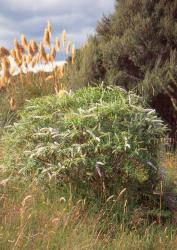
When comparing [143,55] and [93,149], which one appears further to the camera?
[143,55]

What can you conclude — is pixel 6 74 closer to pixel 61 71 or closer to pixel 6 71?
pixel 6 71

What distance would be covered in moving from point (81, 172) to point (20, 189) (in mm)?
654

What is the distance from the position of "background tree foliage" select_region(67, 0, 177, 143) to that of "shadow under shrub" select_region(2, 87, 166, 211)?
11.0 feet

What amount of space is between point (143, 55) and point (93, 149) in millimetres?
4392

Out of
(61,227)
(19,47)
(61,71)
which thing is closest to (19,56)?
(19,47)

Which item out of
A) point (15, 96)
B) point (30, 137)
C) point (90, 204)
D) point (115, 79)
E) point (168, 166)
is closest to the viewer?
point (90, 204)

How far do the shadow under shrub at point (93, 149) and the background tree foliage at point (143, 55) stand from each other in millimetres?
3359

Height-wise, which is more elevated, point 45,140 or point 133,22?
point 133,22

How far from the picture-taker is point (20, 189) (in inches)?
271

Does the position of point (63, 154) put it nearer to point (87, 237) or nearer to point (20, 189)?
point (20, 189)

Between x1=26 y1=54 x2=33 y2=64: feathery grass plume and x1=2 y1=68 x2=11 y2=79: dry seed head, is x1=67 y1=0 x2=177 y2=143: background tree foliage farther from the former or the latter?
x1=26 y1=54 x2=33 y2=64: feathery grass plume

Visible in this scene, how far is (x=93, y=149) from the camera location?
6.88m

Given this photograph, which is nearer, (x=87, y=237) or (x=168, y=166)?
(x=87, y=237)

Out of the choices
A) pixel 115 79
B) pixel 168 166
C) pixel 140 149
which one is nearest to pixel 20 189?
pixel 140 149
